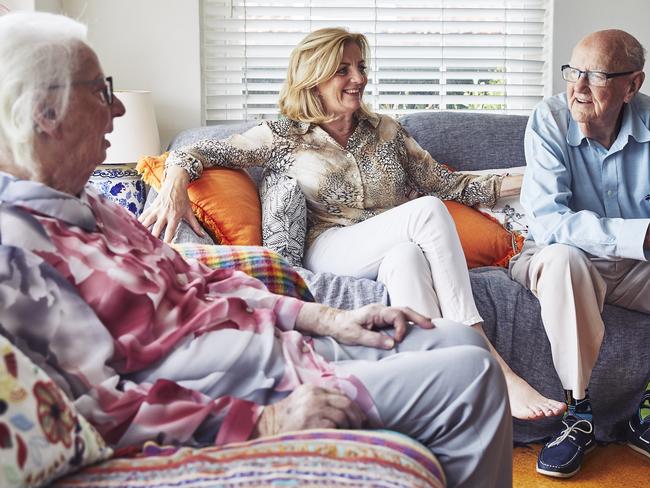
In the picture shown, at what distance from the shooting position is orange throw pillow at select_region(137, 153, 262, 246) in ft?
9.16

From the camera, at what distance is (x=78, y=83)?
1.44 m

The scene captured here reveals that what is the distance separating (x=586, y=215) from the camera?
8.32ft

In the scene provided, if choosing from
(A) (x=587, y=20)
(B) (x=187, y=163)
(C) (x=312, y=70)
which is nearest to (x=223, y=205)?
(B) (x=187, y=163)

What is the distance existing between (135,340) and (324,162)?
1.64 metres

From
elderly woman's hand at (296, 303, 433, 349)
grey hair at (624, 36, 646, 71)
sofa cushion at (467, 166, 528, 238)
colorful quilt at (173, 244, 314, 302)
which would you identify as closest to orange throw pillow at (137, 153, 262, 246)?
colorful quilt at (173, 244, 314, 302)

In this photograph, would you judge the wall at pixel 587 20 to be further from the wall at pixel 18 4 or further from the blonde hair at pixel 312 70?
the wall at pixel 18 4

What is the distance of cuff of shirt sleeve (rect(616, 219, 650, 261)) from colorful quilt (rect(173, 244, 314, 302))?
0.96 m

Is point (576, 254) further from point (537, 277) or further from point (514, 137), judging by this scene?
point (514, 137)

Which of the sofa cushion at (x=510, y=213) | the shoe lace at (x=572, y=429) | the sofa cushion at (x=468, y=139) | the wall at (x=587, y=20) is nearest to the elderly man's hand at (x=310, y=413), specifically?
the shoe lace at (x=572, y=429)

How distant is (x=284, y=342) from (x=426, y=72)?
2.67 metres

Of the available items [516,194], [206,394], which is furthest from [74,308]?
[516,194]

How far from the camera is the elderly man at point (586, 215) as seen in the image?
2.48 metres

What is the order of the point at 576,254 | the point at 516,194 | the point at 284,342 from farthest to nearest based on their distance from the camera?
the point at 516,194, the point at 576,254, the point at 284,342

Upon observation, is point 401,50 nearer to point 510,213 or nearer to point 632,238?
point 510,213
